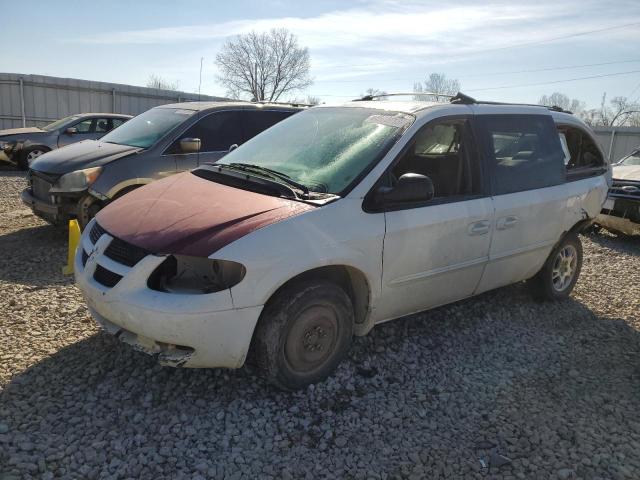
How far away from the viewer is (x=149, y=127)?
6.69 m

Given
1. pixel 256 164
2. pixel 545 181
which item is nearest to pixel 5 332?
pixel 256 164

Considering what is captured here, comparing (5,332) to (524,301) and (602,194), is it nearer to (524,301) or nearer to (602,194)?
(524,301)

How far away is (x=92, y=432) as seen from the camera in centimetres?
283

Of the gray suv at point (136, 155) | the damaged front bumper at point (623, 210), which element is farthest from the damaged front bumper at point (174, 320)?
the damaged front bumper at point (623, 210)

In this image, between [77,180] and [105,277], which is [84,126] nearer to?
[77,180]

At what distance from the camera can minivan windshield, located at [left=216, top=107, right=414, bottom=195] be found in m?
3.48

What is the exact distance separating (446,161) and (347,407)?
2132 mm

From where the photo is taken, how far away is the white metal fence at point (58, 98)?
17703mm

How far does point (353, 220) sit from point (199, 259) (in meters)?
0.98

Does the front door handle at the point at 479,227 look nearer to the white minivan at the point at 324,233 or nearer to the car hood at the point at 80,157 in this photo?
the white minivan at the point at 324,233

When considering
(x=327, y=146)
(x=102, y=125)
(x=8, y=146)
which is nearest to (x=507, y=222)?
(x=327, y=146)

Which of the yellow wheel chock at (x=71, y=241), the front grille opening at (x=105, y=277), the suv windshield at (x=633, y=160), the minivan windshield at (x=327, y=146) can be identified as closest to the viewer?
the front grille opening at (x=105, y=277)

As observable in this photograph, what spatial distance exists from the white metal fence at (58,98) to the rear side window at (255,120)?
47.8ft

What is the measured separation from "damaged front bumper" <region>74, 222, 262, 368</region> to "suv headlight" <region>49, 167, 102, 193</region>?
3131 millimetres
